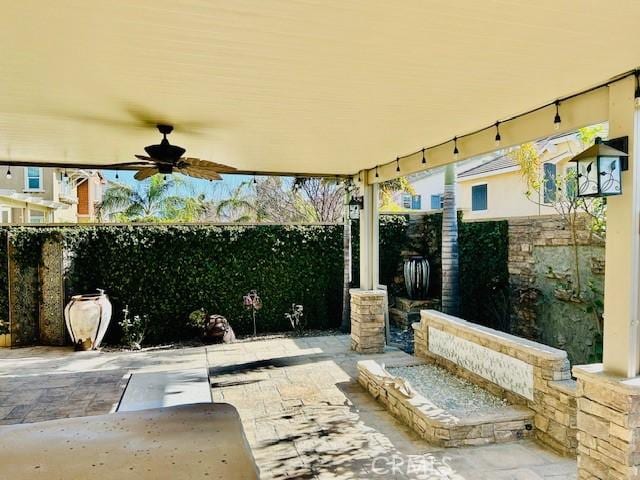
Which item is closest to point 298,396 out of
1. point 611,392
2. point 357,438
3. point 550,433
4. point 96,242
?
point 357,438

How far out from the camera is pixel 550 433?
396cm

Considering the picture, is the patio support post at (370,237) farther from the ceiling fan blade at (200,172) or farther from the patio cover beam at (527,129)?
the ceiling fan blade at (200,172)

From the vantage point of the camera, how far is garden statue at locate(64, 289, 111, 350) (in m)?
7.42

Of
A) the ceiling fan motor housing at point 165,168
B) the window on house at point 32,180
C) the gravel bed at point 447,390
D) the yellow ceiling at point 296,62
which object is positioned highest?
the window on house at point 32,180

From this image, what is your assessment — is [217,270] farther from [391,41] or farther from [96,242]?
[391,41]

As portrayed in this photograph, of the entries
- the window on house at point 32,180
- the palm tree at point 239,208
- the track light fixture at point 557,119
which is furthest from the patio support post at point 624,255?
the window on house at point 32,180

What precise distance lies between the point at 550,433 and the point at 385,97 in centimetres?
324

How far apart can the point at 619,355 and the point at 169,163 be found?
12.8ft

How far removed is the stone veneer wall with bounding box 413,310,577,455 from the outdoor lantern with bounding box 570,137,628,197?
180cm

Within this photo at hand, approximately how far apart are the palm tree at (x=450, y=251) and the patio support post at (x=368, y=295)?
117 centimetres

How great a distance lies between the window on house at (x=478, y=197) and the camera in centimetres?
1466

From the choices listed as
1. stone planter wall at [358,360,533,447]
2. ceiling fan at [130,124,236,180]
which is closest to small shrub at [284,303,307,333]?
stone planter wall at [358,360,533,447]

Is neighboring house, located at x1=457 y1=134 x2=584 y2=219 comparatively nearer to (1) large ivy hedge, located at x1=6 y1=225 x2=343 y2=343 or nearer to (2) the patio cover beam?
(1) large ivy hedge, located at x1=6 y1=225 x2=343 y2=343

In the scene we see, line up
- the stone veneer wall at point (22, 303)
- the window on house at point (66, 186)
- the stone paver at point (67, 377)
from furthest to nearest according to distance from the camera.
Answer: the window on house at point (66, 186), the stone veneer wall at point (22, 303), the stone paver at point (67, 377)
